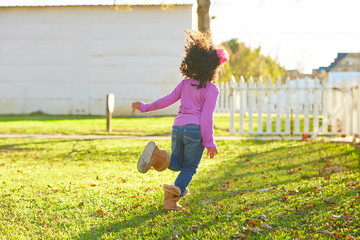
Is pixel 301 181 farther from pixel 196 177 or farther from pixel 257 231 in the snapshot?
pixel 257 231

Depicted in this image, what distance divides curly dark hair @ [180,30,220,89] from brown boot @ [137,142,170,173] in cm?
71

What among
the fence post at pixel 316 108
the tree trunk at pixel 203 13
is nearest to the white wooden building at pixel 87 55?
the tree trunk at pixel 203 13

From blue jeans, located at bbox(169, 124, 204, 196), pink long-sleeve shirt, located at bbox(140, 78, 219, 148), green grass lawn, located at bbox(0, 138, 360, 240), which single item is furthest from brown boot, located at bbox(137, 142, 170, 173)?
green grass lawn, located at bbox(0, 138, 360, 240)

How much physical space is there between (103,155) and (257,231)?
6123mm

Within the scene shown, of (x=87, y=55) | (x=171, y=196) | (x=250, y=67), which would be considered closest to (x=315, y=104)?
(x=171, y=196)

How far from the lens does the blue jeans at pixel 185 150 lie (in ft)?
14.6

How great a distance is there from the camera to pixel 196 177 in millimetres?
6793

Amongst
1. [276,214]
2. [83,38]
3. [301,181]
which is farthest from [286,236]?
[83,38]

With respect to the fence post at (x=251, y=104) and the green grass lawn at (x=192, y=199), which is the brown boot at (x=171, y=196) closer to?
the green grass lawn at (x=192, y=199)

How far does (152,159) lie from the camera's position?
14.3 feet

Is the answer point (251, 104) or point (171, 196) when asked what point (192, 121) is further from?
point (251, 104)

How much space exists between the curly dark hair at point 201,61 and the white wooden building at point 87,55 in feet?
68.2

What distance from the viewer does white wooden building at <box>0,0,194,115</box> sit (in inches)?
1011

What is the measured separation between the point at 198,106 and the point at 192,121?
0.16m
